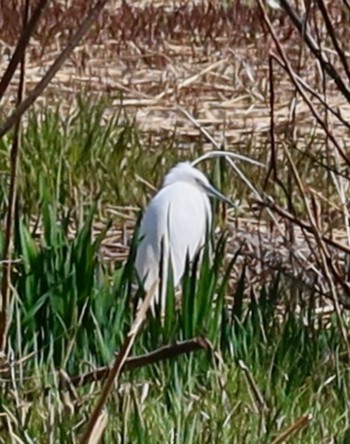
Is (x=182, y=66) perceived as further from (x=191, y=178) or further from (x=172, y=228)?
(x=172, y=228)

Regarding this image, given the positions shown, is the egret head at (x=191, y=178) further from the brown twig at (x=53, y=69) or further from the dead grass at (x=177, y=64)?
the brown twig at (x=53, y=69)

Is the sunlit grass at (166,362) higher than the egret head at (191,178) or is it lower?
lower

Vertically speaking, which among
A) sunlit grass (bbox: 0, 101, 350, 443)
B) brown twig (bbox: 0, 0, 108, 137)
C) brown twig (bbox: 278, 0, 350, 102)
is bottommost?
sunlit grass (bbox: 0, 101, 350, 443)

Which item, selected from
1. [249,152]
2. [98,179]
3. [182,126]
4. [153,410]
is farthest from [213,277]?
[182,126]

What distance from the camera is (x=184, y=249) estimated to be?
386 centimetres

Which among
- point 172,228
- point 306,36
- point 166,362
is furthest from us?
point 172,228

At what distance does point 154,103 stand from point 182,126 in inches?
20.4

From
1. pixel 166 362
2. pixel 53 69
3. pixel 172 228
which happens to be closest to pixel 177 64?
pixel 172 228

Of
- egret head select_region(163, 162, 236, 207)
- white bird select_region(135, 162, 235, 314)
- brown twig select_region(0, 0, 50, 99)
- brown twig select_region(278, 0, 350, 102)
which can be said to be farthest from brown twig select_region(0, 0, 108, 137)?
egret head select_region(163, 162, 236, 207)

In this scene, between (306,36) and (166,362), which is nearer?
(306,36)

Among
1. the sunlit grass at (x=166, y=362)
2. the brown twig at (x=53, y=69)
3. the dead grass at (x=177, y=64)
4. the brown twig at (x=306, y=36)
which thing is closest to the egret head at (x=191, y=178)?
the sunlit grass at (x=166, y=362)

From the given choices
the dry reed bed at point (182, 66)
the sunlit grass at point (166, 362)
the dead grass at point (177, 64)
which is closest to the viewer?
the sunlit grass at point (166, 362)

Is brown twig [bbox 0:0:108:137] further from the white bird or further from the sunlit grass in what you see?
the white bird

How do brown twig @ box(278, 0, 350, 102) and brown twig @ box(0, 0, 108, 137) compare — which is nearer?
brown twig @ box(0, 0, 108, 137)
